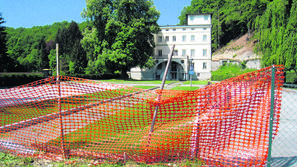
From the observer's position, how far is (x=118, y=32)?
39.3 m

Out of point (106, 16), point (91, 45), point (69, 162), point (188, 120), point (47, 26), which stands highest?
point (47, 26)

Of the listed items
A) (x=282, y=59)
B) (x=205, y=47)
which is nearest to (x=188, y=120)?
(x=282, y=59)

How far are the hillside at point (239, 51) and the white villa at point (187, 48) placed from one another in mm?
6155

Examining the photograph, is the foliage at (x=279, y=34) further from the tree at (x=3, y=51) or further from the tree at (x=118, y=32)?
the tree at (x=3, y=51)

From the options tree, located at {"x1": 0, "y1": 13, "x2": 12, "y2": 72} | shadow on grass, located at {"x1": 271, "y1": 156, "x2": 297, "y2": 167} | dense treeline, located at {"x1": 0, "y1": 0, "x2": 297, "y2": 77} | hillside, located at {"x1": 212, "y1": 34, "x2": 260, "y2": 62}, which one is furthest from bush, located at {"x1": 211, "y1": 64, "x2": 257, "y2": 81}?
tree, located at {"x1": 0, "y1": 13, "x2": 12, "y2": 72}

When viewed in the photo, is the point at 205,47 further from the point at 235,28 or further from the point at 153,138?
the point at 153,138

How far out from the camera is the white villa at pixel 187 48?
180ft

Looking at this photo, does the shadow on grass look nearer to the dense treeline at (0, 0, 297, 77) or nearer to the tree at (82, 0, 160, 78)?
the dense treeline at (0, 0, 297, 77)

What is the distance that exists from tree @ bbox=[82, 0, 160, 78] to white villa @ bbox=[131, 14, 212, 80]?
45.8ft

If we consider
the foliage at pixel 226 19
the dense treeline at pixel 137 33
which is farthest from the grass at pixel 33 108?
the foliage at pixel 226 19

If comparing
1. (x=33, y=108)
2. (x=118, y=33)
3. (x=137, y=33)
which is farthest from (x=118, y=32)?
(x=33, y=108)

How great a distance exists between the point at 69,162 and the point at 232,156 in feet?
10.4

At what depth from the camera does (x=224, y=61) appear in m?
54.8

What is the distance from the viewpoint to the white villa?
180ft
